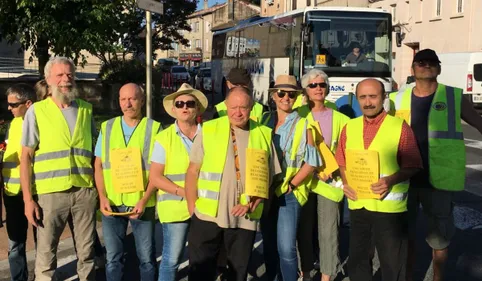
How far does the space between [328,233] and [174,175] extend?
1.40 metres

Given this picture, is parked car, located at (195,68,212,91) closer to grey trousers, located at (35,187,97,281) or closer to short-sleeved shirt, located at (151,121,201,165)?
grey trousers, located at (35,187,97,281)

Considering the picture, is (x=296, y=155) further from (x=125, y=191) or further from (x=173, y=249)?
(x=125, y=191)

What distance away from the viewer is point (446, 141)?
4.27 metres

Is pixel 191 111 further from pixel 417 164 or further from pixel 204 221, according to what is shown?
pixel 417 164

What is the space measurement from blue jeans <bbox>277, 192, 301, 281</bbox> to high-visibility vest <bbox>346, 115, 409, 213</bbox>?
19.8 inches

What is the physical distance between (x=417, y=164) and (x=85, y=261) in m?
2.49

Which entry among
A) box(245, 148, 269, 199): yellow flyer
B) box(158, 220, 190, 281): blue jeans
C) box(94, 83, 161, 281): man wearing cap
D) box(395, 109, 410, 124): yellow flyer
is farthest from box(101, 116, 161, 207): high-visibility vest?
box(395, 109, 410, 124): yellow flyer

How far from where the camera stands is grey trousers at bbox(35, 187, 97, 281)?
4102 mm

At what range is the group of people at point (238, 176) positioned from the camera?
3691 mm

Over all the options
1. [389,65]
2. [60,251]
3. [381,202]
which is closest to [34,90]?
[60,251]

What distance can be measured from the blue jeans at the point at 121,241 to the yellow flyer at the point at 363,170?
4.83 feet

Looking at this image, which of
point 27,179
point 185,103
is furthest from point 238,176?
point 27,179

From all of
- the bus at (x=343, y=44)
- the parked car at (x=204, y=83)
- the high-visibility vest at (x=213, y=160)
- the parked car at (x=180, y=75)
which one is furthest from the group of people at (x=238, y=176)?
the parked car at (x=180, y=75)

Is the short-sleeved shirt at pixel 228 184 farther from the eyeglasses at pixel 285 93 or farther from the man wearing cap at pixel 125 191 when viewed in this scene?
the eyeglasses at pixel 285 93
